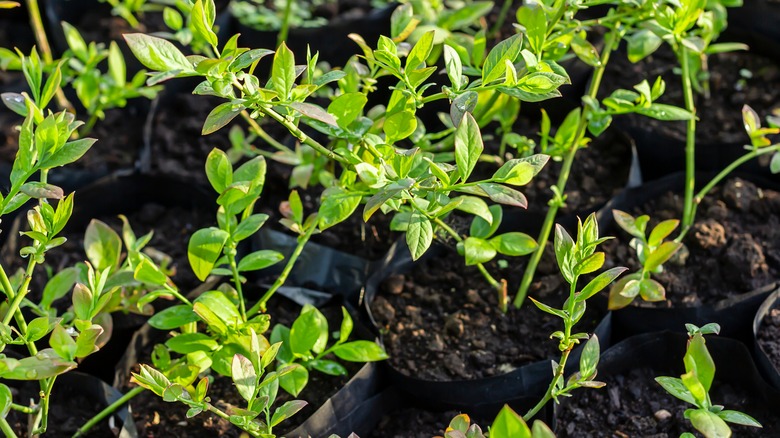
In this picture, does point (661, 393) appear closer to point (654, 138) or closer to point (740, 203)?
point (740, 203)

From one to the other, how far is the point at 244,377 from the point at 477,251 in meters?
0.43

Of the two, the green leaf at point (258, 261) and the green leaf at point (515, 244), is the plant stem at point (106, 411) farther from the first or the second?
the green leaf at point (515, 244)

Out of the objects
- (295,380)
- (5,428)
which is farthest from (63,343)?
(295,380)

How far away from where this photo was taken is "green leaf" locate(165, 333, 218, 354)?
125 cm

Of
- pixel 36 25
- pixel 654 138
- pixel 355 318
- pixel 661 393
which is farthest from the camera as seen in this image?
pixel 36 25

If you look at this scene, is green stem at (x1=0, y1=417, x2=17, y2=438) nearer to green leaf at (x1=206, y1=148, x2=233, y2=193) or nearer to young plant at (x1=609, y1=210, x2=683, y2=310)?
green leaf at (x1=206, y1=148, x2=233, y2=193)

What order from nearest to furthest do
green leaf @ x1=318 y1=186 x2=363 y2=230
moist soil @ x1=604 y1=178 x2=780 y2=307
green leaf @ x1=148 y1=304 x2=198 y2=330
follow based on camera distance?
green leaf @ x1=318 y1=186 x2=363 y2=230
green leaf @ x1=148 y1=304 x2=198 y2=330
moist soil @ x1=604 y1=178 x2=780 y2=307

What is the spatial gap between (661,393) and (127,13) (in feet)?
4.77

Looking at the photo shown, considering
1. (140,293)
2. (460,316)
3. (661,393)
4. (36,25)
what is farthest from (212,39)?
(36,25)

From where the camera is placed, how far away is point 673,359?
1.39m

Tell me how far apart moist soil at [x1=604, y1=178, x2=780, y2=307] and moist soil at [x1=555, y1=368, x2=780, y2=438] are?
16 centimetres

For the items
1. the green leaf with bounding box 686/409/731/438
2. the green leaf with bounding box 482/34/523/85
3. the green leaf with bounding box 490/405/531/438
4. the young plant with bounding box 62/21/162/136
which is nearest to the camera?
the green leaf with bounding box 490/405/531/438

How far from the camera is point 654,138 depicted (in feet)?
5.86

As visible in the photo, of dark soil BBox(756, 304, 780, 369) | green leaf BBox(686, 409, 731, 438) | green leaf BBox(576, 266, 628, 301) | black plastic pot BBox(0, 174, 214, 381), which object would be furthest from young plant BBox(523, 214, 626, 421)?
black plastic pot BBox(0, 174, 214, 381)
